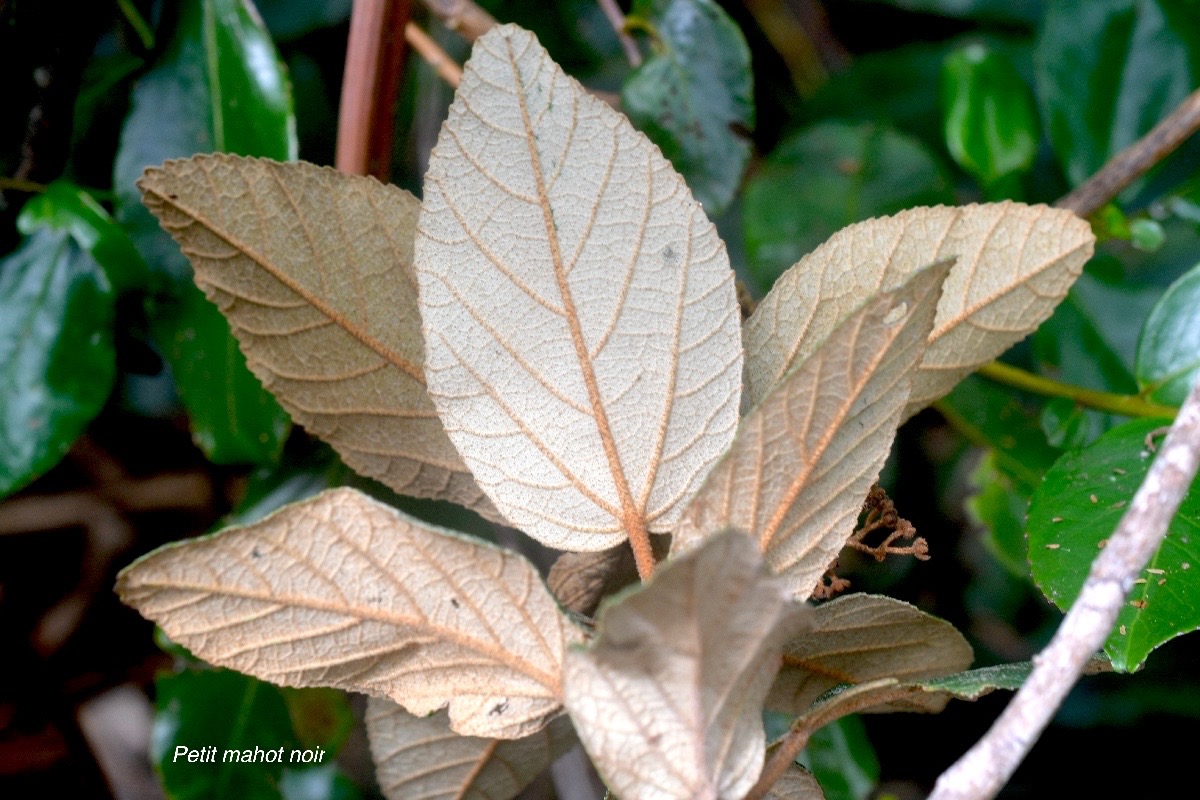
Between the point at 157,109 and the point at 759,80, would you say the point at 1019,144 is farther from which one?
the point at 157,109

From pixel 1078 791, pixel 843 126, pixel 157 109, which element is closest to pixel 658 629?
pixel 157 109

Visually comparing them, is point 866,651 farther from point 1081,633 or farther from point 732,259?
point 732,259

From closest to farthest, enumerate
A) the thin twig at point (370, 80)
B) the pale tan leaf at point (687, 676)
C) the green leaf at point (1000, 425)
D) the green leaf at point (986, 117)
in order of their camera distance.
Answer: the pale tan leaf at point (687, 676)
the thin twig at point (370, 80)
the green leaf at point (1000, 425)
the green leaf at point (986, 117)

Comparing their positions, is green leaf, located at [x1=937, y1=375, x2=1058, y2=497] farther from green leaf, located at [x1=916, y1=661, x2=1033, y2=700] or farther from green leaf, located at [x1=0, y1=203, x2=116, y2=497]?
green leaf, located at [x1=0, y1=203, x2=116, y2=497]

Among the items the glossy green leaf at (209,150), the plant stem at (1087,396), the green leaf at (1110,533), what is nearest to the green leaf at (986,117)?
the plant stem at (1087,396)

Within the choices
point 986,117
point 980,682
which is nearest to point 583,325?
point 980,682

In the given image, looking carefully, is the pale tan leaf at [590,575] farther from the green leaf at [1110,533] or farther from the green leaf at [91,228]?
the green leaf at [91,228]
